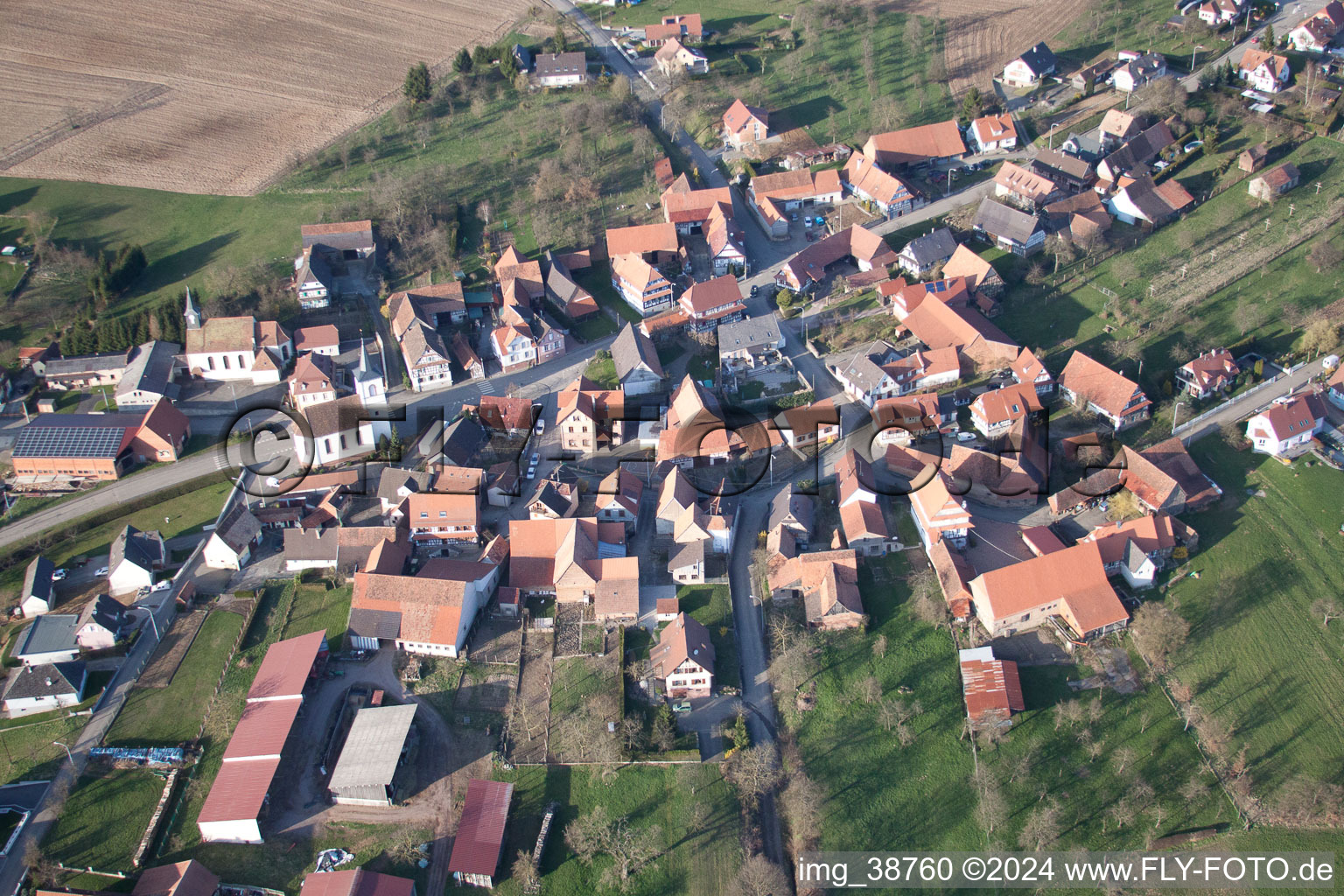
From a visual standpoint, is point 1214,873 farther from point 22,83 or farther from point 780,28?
point 22,83

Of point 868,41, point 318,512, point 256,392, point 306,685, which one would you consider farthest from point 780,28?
point 306,685

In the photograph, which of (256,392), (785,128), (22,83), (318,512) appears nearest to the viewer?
(318,512)

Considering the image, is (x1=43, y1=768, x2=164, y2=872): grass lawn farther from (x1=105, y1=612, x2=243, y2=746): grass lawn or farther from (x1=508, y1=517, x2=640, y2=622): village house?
(x1=508, y1=517, x2=640, y2=622): village house

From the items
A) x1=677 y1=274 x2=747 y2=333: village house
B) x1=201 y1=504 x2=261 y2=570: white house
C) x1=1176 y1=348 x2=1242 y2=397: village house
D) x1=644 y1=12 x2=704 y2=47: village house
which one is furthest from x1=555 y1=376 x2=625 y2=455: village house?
x1=644 y1=12 x2=704 y2=47: village house

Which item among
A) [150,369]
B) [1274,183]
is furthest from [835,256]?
[150,369]

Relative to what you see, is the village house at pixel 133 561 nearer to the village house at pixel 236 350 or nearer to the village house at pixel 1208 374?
the village house at pixel 236 350

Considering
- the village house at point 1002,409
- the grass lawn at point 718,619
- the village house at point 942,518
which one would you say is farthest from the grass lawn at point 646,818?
the village house at point 1002,409
